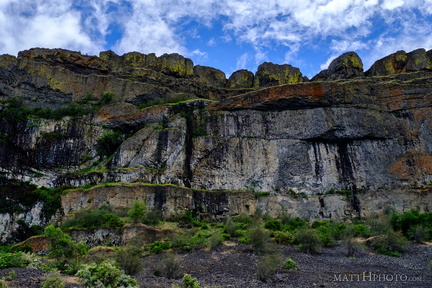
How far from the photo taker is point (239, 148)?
39.3m

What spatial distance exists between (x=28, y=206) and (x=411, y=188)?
3419cm

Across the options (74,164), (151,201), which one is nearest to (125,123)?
(74,164)

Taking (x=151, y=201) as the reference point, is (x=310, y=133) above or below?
above

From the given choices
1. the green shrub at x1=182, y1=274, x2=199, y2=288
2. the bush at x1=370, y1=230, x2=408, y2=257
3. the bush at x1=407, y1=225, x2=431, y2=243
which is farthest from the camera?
the bush at x1=407, y1=225, x2=431, y2=243

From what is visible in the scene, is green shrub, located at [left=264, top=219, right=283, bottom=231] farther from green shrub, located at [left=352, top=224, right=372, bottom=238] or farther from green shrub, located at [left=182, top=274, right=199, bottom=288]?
green shrub, located at [left=182, top=274, right=199, bottom=288]

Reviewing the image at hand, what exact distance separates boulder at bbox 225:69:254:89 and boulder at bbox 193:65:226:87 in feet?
4.36

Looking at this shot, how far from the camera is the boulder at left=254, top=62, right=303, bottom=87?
2442 inches

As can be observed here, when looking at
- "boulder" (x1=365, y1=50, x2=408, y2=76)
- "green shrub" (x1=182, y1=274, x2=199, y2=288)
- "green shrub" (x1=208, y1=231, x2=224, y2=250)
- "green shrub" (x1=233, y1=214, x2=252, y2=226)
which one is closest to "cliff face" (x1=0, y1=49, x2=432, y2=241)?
"green shrub" (x1=233, y1=214, x2=252, y2=226)

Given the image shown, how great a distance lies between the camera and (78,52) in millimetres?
54875

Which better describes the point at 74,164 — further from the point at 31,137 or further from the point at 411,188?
the point at 411,188

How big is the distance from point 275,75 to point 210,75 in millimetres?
10733

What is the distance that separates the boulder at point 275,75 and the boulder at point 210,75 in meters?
5.82

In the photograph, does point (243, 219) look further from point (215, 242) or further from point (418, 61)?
point (418, 61)

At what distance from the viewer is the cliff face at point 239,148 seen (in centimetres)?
3453
